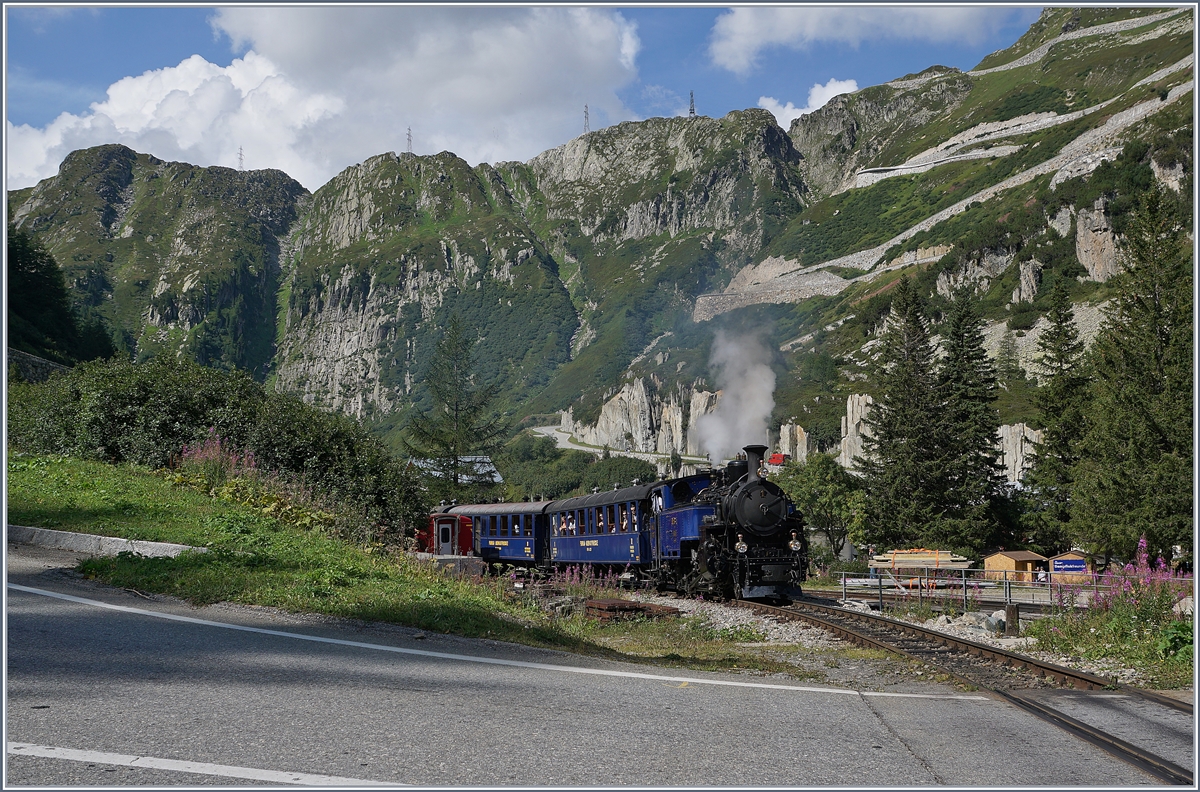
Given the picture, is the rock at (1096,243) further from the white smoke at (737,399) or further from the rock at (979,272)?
the white smoke at (737,399)

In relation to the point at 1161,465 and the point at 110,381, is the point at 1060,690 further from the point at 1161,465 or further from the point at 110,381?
the point at 1161,465

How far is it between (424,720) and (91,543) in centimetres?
818

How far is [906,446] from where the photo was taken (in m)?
54.2

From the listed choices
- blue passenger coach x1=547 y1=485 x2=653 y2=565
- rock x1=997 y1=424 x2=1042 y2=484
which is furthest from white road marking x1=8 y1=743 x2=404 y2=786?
rock x1=997 y1=424 x2=1042 y2=484

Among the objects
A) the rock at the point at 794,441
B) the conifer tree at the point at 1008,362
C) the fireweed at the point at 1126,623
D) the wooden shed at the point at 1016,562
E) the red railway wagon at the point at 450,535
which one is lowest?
the wooden shed at the point at 1016,562

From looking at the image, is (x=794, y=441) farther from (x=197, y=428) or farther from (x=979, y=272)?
(x=197, y=428)

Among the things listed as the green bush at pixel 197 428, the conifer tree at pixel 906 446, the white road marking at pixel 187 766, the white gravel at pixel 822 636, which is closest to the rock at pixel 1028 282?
the conifer tree at pixel 906 446

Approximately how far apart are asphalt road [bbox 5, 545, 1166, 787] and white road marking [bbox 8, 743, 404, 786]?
2 cm

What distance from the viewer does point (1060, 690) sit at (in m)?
9.41

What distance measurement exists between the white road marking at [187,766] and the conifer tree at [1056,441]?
51680mm

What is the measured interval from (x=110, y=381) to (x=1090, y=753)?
20476 millimetres

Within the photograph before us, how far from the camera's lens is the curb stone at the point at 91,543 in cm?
1098

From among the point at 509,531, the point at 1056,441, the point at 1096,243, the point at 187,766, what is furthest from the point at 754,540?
the point at 1096,243

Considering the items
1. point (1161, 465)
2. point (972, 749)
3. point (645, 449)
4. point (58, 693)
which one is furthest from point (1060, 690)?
point (645, 449)
